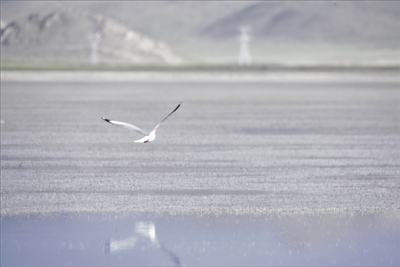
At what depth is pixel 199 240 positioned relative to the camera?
34.7 feet

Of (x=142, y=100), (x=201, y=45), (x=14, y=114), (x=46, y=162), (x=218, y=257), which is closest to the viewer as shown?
(x=218, y=257)

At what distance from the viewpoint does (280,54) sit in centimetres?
15275

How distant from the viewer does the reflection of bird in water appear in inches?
394

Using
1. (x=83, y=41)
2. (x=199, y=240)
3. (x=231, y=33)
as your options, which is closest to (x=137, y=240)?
(x=199, y=240)

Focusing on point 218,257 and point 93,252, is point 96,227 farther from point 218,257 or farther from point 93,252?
point 218,257

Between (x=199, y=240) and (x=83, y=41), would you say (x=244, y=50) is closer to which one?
(x=83, y=41)

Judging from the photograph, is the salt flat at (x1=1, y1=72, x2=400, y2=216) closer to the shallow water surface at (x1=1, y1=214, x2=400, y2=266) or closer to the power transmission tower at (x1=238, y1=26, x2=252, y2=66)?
the shallow water surface at (x1=1, y1=214, x2=400, y2=266)

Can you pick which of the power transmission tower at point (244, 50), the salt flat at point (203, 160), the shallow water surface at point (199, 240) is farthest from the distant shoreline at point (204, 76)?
the shallow water surface at point (199, 240)

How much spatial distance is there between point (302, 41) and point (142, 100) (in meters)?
129

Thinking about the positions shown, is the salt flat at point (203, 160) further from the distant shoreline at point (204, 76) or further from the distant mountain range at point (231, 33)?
the distant mountain range at point (231, 33)

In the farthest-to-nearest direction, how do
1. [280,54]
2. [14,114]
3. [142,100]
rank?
1. [280,54]
2. [142,100]
3. [14,114]

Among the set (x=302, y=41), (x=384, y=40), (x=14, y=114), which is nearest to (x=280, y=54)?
(x=302, y=41)

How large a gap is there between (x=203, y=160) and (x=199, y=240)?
629 cm

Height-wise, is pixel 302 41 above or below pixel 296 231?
below
